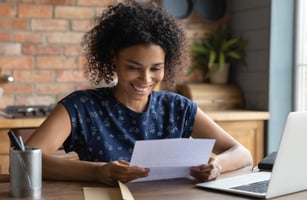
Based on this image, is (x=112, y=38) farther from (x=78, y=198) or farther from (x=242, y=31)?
(x=242, y=31)

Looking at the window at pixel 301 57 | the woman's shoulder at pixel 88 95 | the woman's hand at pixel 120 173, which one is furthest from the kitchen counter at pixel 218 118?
the woman's hand at pixel 120 173

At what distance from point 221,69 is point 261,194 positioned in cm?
234

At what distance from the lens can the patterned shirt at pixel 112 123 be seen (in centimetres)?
191

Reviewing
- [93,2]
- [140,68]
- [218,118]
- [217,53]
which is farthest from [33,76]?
[140,68]

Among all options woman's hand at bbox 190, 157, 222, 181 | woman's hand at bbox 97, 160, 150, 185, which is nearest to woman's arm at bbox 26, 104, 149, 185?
woman's hand at bbox 97, 160, 150, 185

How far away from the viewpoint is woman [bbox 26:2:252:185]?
1.86m

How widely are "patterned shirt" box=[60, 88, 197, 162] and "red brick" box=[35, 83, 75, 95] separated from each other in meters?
1.40

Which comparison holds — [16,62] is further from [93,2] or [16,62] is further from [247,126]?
[247,126]

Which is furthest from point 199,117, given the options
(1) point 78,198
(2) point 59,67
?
(2) point 59,67

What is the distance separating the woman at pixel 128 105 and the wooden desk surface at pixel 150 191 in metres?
0.13

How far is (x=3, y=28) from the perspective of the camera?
324 cm

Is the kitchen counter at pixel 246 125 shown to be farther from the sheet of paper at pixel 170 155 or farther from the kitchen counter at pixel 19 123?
the sheet of paper at pixel 170 155

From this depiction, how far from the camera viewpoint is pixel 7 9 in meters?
3.23

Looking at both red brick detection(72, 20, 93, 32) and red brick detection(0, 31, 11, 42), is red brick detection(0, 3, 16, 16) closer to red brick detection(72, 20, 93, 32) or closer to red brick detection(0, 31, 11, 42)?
red brick detection(0, 31, 11, 42)
